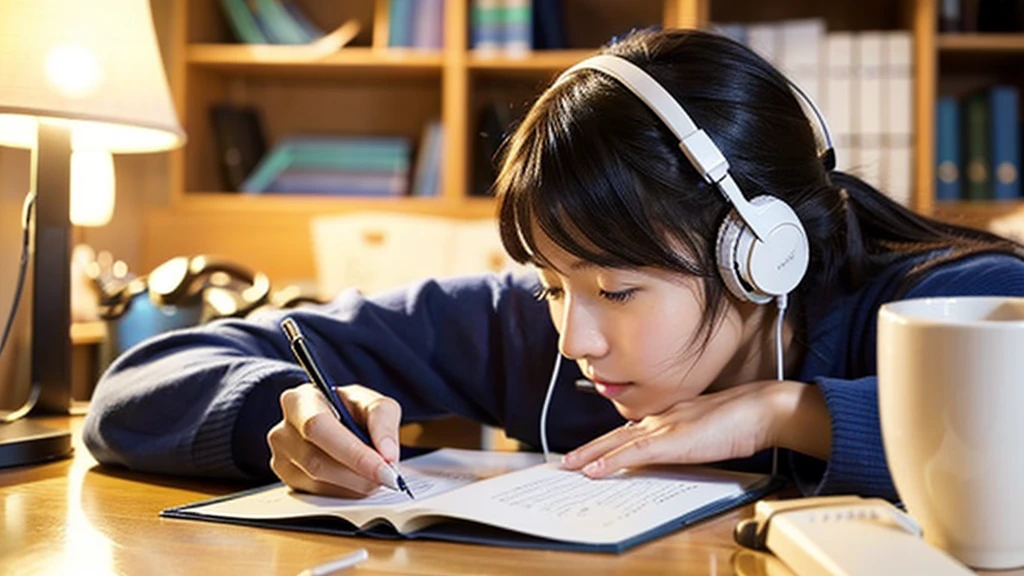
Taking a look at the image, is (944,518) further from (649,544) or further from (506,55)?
(506,55)

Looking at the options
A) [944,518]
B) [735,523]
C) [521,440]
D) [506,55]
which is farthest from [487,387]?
[506,55]

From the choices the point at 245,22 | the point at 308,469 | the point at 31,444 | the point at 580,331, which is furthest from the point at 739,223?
the point at 245,22

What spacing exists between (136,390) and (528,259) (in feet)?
1.07

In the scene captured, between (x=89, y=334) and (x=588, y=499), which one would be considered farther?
(x=89, y=334)

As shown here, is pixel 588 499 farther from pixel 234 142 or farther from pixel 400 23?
pixel 234 142

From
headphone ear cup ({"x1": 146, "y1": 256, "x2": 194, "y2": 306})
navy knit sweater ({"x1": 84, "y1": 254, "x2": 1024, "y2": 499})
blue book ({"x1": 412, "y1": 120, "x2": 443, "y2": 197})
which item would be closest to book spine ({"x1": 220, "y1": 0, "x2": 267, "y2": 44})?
blue book ({"x1": 412, "y1": 120, "x2": 443, "y2": 197})

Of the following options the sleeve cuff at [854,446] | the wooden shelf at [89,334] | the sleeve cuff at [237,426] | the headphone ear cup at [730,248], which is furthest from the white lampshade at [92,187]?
the sleeve cuff at [854,446]

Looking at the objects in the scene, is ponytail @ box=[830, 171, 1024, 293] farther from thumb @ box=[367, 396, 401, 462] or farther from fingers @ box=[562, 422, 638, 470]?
thumb @ box=[367, 396, 401, 462]

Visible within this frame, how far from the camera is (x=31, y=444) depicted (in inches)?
34.8

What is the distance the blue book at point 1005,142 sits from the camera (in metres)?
2.66

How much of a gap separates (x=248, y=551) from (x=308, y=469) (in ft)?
0.50

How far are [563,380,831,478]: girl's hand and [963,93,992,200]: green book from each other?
6.82 feet

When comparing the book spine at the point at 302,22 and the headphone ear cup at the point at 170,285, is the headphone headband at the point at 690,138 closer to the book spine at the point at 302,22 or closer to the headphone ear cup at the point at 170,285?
the headphone ear cup at the point at 170,285

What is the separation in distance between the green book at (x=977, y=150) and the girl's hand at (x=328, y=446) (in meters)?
2.24
